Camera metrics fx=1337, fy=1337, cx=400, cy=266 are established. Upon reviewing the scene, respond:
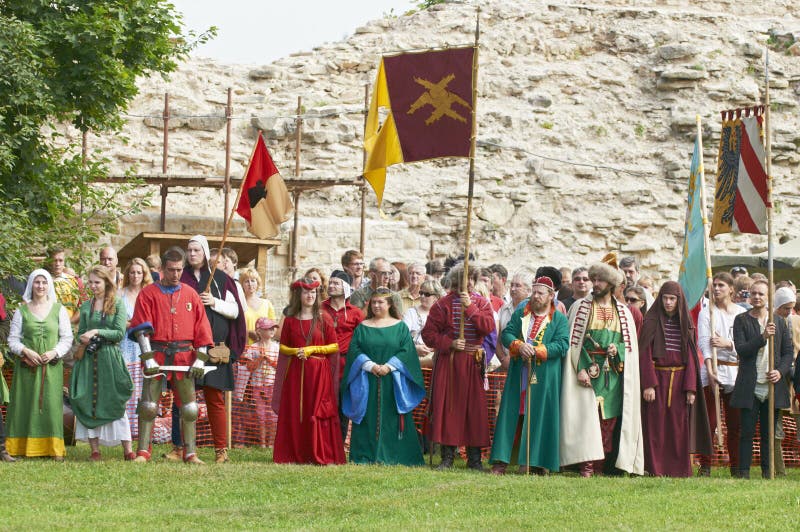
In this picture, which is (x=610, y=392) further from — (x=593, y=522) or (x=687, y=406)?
(x=593, y=522)

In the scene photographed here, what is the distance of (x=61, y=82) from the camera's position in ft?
53.0

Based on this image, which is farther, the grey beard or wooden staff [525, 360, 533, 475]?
the grey beard

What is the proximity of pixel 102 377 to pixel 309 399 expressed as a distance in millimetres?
1737

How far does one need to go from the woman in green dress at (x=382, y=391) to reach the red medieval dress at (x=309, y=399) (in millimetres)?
166

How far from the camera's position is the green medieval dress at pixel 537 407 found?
1098 centimetres

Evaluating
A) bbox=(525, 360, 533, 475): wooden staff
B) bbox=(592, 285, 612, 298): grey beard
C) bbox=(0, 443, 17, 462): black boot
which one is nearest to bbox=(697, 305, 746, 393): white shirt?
bbox=(592, 285, 612, 298): grey beard

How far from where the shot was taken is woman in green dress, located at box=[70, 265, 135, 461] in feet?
36.4

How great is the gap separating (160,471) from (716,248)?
1924 cm

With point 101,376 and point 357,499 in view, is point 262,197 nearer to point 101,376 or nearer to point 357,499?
point 101,376

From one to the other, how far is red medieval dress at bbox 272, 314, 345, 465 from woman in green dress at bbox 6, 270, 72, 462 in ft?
6.11

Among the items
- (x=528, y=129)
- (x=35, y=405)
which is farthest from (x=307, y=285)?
(x=528, y=129)

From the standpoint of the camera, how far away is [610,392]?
11.2m

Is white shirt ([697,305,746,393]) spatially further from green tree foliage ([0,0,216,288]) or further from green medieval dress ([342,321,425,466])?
green tree foliage ([0,0,216,288])

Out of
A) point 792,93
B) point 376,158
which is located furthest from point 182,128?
point 376,158
